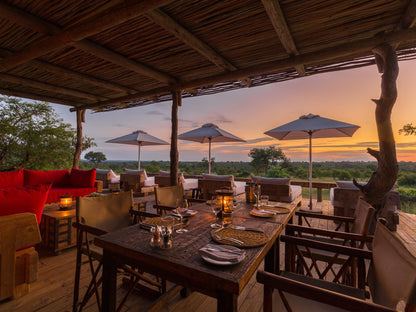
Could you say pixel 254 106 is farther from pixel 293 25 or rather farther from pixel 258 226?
pixel 258 226

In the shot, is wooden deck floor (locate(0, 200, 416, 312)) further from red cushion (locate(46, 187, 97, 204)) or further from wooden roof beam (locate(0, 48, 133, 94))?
wooden roof beam (locate(0, 48, 133, 94))

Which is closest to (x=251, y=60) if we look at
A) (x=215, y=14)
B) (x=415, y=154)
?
(x=215, y=14)

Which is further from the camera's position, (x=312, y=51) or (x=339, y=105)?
(x=339, y=105)

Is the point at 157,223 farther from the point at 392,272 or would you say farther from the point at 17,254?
the point at 17,254

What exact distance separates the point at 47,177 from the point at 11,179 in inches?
33.8

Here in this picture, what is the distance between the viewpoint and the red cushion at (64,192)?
432 cm

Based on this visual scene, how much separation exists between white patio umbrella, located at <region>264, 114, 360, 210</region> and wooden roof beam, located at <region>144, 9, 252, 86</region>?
2364 millimetres

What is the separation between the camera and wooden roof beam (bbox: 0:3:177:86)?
246 cm

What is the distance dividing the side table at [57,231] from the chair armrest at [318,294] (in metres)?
2.81

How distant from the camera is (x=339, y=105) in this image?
7652 millimetres

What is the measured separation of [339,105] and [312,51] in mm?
5445

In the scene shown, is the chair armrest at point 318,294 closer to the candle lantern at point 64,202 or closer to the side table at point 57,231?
the side table at point 57,231

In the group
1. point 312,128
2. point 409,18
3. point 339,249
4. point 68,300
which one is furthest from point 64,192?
point 409,18

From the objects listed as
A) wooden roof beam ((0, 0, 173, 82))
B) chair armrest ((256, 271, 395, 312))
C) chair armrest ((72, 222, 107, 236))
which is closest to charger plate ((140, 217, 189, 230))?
chair armrest ((72, 222, 107, 236))
